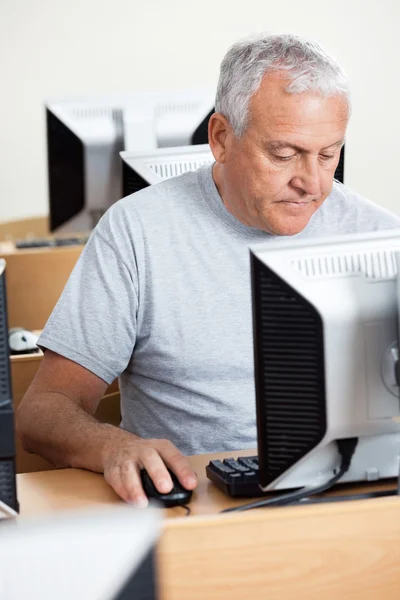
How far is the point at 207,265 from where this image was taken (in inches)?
63.4

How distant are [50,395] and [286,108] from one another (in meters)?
0.59

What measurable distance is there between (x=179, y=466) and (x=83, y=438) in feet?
0.70

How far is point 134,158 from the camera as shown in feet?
6.58

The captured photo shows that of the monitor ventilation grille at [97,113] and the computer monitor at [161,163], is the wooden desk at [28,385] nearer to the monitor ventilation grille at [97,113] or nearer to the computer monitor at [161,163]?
the computer monitor at [161,163]

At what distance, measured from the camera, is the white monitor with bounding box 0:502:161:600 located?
0.48 metres

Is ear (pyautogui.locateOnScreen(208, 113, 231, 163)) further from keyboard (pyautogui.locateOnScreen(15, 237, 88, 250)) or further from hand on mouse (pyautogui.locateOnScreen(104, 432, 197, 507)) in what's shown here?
keyboard (pyautogui.locateOnScreen(15, 237, 88, 250))

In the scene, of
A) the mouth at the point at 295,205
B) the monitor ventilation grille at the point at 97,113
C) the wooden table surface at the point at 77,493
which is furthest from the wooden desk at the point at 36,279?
the wooden table surface at the point at 77,493

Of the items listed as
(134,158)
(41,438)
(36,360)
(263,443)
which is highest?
(134,158)

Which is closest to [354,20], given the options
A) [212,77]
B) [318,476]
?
[212,77]

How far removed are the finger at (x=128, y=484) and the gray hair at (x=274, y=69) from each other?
64 centimetres

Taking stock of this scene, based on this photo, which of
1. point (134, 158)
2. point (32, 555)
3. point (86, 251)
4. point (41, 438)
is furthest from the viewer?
point (134, 158)

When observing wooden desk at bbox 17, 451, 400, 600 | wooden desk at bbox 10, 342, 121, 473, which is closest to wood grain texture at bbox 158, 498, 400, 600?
wooden desk at bbox 17, 451, 400, 600

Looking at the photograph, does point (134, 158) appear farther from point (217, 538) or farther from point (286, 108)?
point (217, 538)

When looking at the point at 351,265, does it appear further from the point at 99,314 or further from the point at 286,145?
the point at 99,314
